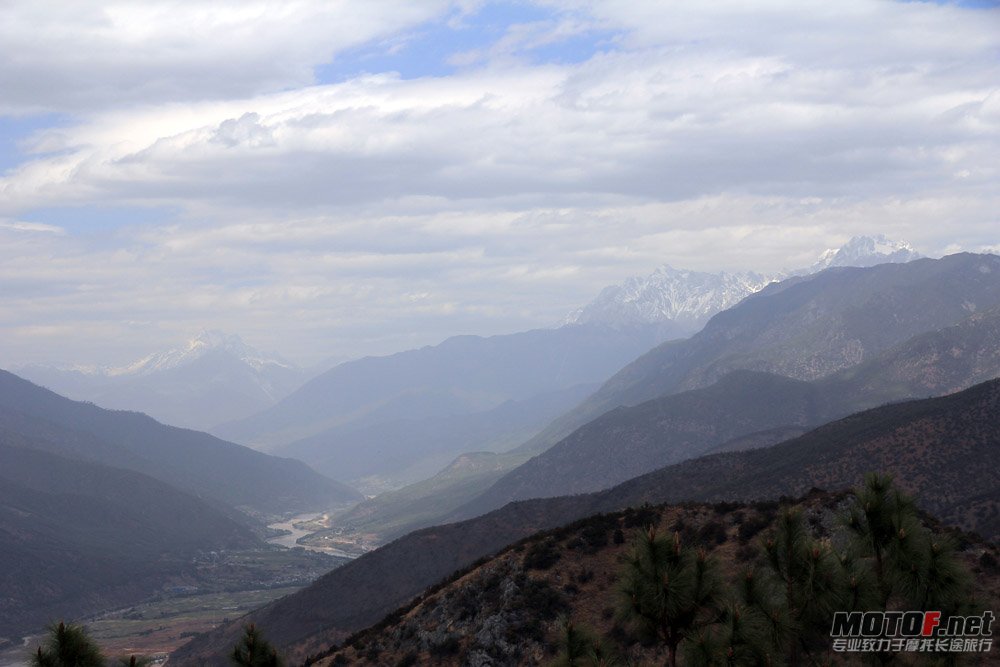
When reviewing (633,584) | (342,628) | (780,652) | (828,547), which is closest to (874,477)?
(828,547)

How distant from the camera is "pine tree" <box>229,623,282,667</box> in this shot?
1502 inches

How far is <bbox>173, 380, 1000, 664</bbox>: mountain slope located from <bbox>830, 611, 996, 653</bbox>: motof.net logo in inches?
2730

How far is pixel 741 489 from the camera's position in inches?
5069

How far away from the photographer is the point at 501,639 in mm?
63344

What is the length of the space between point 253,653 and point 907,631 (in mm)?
23779

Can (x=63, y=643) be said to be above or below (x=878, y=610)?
above

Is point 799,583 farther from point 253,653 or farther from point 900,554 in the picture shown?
point 253,653

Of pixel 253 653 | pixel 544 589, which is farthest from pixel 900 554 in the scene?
pixel 544 589

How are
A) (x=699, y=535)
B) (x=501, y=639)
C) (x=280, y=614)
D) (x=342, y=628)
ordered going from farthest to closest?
1. (x=280, y=614)
2. (x=342, y=628)
3. (x=699, y=535)
4. (x=501, y=639)

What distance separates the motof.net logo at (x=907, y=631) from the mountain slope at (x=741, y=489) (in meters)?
69.3

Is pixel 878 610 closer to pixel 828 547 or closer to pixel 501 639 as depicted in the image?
pixel 828 547

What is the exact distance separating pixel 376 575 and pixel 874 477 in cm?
12207

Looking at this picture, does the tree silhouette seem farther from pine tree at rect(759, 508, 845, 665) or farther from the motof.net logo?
the motof.net logo

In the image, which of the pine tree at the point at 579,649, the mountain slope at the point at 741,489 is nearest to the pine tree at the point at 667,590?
the pine tree at the point at 579,649
